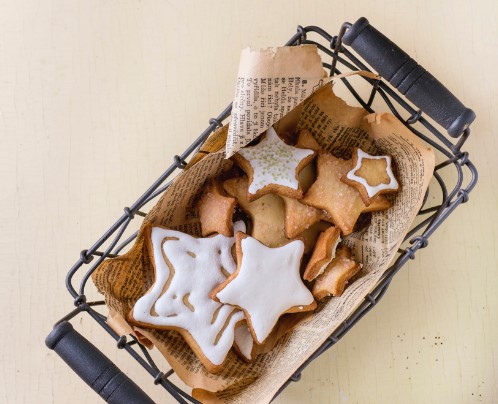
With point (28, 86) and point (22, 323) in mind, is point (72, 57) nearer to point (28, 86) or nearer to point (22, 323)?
point (28, 86)

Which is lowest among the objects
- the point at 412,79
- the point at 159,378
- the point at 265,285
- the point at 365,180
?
the point at 159,378

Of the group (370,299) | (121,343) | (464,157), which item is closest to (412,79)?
(464,157)

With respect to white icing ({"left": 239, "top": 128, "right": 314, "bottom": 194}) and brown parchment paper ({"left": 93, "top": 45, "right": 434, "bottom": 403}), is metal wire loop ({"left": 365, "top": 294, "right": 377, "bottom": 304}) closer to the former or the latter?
brown parchment paper ({"left": 93, "top": 45, "right": 434, "bottom": 403})

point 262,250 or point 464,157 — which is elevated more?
point 464,157

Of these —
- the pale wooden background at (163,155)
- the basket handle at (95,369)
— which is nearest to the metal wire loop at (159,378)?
the basket handle at (95,369)

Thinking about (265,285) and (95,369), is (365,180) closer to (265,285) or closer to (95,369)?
(265,285)

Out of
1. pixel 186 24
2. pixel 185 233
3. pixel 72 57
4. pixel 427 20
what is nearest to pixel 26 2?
pixel 72 57
